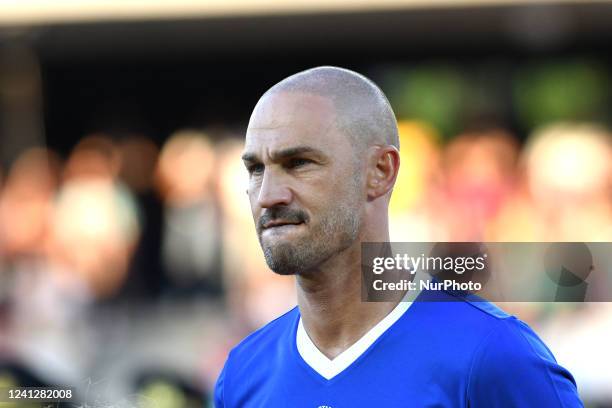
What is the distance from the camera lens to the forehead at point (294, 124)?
338 cm

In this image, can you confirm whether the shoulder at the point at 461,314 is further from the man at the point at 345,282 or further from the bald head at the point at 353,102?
the bald head at the point at 353,102

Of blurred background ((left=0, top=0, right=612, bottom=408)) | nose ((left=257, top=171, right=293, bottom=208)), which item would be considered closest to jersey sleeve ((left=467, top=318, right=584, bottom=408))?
nose ((left=257, top=171, right=293, bottom=208))

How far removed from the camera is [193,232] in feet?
34.3

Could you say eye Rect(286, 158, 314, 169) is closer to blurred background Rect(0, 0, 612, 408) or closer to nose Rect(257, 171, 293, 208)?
nose Rect(257, 171, 293, 208)

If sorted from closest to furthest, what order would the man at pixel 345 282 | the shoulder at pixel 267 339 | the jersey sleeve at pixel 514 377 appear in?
1. the jersey sleeve at pixel 514 377
2. the man at pixel 345 282
3. the shoulder at pixel 267 339

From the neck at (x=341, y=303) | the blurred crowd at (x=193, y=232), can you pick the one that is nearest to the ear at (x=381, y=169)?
the neck at (x=341, y=303)

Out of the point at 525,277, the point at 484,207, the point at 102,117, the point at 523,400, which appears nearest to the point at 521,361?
the point at 523,400

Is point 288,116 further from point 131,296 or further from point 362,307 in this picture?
point 131,296

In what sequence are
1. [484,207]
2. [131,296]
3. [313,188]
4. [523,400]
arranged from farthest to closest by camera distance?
[131,296]
[484,207]
[313,188]
[523,400]

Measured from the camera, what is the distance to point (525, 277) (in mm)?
6504

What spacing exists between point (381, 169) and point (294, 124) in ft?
1.04

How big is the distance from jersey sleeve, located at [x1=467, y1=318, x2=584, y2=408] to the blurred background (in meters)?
3.40

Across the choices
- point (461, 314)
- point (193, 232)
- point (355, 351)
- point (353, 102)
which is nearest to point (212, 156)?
point (193, 232)

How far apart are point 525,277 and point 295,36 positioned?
276 inches
